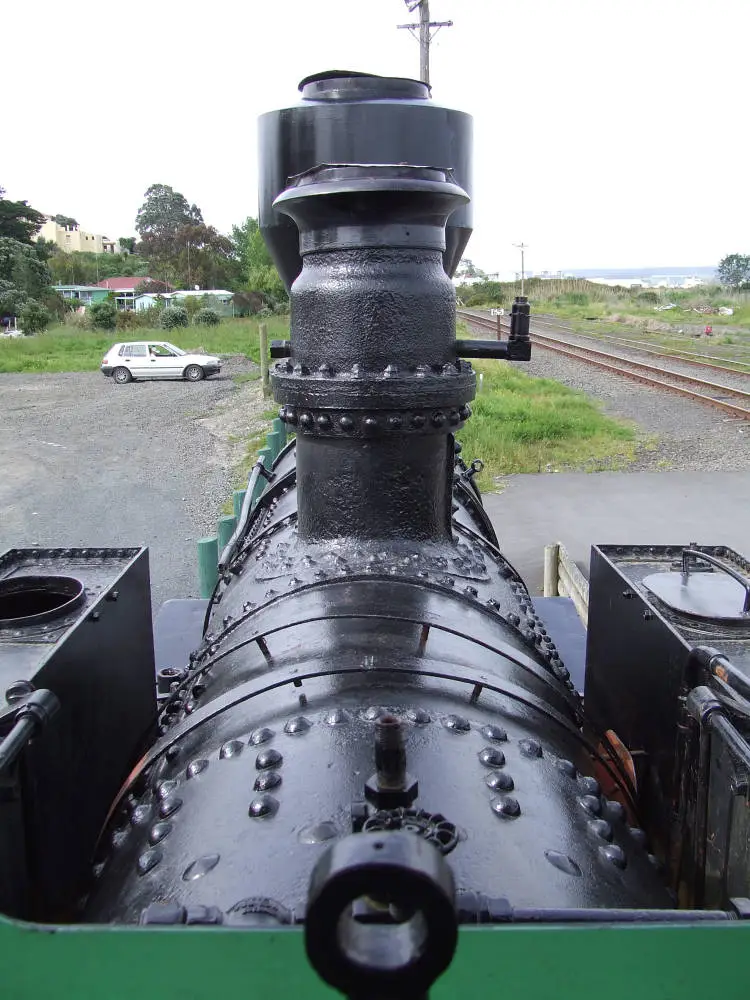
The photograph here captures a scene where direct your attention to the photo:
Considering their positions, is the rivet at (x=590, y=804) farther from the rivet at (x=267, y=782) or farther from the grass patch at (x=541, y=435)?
the grass patch at (x=541, y=435)

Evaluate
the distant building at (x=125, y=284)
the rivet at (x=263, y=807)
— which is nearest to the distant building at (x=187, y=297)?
the distant building at (x=125, y=284)

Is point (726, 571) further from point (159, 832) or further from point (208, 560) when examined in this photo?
point (208, 560)

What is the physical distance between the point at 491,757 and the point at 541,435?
1185 centimetres

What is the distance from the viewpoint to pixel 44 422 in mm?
17781

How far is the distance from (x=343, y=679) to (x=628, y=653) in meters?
1.30

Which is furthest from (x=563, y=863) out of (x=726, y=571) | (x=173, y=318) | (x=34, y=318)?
(x=34, y=318)

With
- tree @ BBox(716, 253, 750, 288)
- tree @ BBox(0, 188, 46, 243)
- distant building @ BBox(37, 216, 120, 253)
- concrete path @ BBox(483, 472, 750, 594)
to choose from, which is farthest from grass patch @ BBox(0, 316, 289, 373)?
distant building @ BBox(37, 216, 120, 253)

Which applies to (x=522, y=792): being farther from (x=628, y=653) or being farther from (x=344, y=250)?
(x=344, y=250)

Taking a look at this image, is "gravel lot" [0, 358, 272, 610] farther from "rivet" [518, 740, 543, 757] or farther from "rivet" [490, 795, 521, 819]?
"rivet" [490, 795, 521, 819]

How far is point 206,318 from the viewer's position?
3841cm

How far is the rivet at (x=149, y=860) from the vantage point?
1735 mm

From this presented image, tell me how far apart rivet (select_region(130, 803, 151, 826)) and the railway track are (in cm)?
1087

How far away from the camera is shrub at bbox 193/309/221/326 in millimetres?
38406

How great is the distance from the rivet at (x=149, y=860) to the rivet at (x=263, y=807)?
21 centimetres
